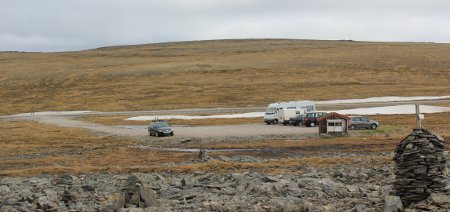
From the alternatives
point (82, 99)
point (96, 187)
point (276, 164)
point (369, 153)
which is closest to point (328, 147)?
point (369, 153)

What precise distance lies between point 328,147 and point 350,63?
4373 inches

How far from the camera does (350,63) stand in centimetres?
15162

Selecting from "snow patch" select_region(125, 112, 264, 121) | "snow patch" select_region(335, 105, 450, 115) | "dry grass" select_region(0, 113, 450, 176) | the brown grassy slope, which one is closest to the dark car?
"dry grass" select_region(0, 113, 450, 176)

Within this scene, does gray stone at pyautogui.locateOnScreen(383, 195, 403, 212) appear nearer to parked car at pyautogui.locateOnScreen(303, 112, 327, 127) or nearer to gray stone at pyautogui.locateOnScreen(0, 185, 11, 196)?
gray stone at pyautogui.locateOnScreen(0, 185, 11, 196)

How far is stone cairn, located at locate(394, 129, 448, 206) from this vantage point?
17844mm

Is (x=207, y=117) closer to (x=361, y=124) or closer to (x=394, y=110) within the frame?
(x=394, y=110)

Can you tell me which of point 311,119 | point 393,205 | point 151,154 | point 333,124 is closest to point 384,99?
point 311,119

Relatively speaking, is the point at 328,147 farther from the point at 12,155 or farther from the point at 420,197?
the point at 420,197

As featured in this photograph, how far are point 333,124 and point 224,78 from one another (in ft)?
285

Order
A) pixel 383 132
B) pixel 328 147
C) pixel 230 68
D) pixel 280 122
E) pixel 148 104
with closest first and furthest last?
pixel 328 147 < pixel 383 132 < pixel 280 122 < pixel 148 104 < pixel 230 68

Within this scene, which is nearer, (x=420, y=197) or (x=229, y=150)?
(x=420, y=197)

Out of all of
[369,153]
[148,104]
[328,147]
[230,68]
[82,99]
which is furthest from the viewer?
[230,68]

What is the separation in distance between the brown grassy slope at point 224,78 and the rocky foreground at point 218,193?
82457mm

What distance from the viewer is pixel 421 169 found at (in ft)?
58.5
